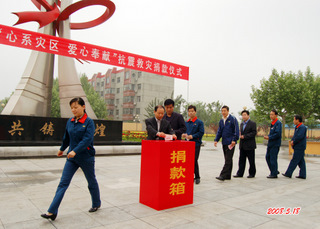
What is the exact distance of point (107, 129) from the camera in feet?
35.4

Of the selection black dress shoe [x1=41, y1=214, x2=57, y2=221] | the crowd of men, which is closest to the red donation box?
the crowd of men

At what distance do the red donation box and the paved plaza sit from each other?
0.43 feet

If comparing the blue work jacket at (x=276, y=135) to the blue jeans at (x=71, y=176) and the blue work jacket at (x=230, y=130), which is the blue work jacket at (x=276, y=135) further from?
the blue jeans at (x=71, y=176)

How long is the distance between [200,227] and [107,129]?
8399 mm

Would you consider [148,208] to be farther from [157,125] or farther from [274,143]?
[274,143]

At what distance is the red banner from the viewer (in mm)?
9039

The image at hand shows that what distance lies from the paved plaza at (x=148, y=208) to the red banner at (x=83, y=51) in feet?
17.2

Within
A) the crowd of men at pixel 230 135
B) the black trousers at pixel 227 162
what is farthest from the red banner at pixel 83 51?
the black trousers at pixel 227 162

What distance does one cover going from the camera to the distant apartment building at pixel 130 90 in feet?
141

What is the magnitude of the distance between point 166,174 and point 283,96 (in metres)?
22.1

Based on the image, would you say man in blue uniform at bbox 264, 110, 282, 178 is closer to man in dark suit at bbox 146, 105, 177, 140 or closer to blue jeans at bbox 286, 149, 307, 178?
blue jeans at bbox 286, 149, 307, 178

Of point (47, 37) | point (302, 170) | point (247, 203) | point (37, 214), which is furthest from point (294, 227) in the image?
point (47, 37)

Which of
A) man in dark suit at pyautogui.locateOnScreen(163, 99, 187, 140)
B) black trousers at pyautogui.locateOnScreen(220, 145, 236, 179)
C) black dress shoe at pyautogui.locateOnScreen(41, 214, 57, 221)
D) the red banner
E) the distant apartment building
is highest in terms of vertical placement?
the distant apartment building

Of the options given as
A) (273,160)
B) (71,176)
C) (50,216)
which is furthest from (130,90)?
(50,216)
